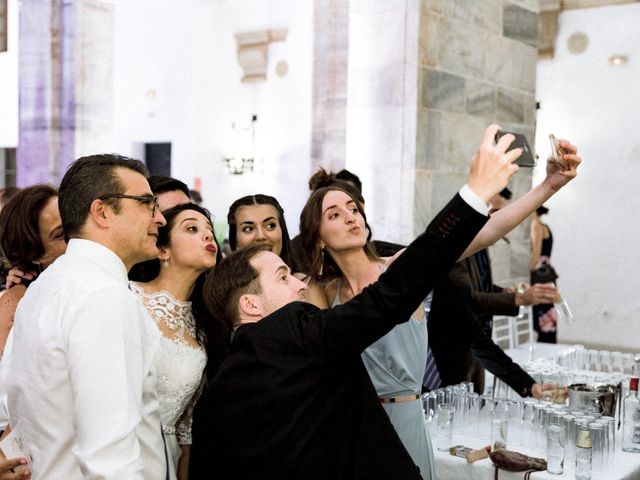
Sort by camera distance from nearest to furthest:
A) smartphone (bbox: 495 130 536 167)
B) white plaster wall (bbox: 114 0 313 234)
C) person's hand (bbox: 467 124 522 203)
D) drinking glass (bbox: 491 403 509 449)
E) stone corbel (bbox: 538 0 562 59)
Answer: person's hand (bbox: 467 124 522 203)
smartphone (bbox: 495 130 536 167)
drinking glass (bbox: 491 403 509 449)
stone corbel (bbox: 538 0 562 59)
white plaster wall (bbox: 114 0 313 234)

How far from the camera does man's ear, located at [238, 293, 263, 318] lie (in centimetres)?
206

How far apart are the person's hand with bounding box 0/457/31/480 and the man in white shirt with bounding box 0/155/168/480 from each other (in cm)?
7

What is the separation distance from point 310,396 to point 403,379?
38.1 inches

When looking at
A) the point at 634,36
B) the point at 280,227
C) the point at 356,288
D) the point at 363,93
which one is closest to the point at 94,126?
the point at 363,93

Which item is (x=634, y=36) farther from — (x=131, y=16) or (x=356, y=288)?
(x=356, y=288)

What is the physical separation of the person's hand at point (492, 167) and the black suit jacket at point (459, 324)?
6.62ft

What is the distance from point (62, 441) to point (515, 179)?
16.5 ft

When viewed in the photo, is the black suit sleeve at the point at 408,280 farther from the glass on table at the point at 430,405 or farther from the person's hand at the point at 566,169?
the glass on table at the point at 430,405

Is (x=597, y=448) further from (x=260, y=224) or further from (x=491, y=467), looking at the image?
(x=260, y=224)

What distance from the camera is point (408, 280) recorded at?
1630 millimetres

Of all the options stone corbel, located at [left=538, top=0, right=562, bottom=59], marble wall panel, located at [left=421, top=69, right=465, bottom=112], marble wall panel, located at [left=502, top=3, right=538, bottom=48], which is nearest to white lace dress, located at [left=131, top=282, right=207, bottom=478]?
marble wall panel, located at [left=421, top=69, right=465, bottom=112]

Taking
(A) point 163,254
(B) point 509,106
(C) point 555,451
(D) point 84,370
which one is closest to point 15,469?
(D) point 84,370

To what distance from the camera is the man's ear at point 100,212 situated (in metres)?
1.82

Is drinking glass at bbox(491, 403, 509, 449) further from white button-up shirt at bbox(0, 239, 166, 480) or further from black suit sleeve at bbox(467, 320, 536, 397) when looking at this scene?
white button-up shirt at bbox(0, 239, 166, 480)
